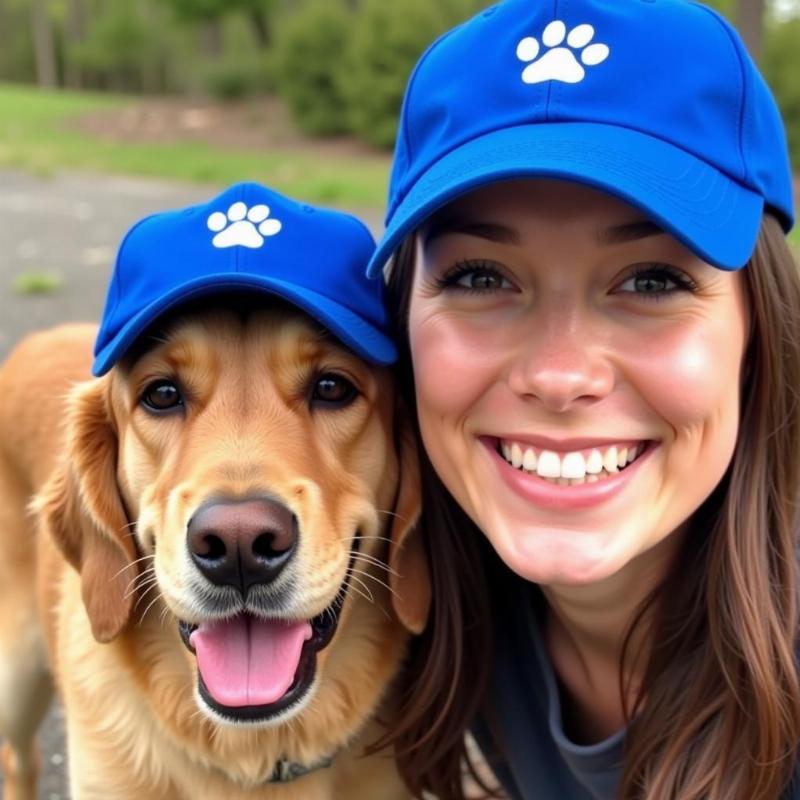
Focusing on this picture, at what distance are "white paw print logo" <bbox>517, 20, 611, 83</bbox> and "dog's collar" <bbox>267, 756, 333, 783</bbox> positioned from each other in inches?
70.9

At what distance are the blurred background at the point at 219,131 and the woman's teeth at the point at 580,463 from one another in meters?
0.78

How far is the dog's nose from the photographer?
2.13m

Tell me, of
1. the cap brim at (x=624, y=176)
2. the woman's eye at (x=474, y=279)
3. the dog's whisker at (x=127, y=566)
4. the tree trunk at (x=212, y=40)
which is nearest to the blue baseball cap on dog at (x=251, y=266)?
the woman's eye at (x=474, y=279)

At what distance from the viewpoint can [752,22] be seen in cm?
1337

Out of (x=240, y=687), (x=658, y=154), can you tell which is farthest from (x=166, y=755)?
(x=658, y=154)

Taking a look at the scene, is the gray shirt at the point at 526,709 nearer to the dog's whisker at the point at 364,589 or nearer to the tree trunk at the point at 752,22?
the dog's whisker at the point at 364,589

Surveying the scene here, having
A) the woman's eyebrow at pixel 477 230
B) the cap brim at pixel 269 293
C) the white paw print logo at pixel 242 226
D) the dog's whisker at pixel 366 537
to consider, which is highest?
the white paw print logo at pixel 242 226

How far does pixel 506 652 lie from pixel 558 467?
36.3 inches

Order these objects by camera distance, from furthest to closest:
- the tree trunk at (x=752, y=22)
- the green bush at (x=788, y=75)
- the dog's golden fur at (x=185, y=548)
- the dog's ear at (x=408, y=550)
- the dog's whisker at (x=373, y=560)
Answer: the green bush at (x=788, y=75)
the tree trunk at (x=752, y=22)
the dog's ear at (x=408, y=550)
the dog's whisker at (x=373, y=560)
the dog's golden fur at (x=185, y=548)

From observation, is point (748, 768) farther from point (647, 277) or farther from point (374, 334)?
point (374, 334)

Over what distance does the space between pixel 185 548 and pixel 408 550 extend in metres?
0.66

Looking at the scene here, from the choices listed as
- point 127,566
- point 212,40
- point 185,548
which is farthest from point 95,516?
point 212,40

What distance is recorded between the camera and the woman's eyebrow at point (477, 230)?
81.4 inches

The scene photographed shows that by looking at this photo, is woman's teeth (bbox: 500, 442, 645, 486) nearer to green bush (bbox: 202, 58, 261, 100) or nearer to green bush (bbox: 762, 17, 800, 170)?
green bush (bbox: 762, 17, 800, 170)
